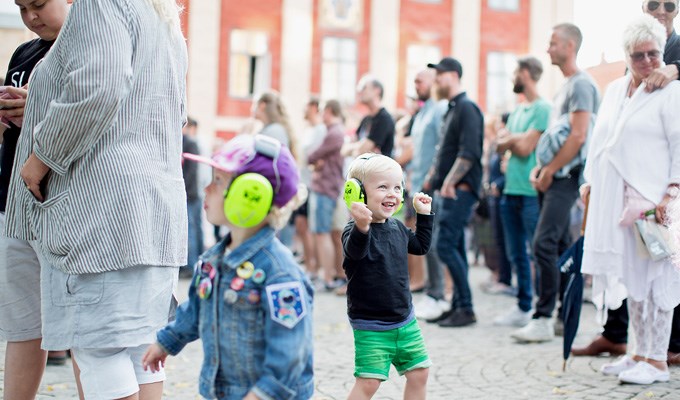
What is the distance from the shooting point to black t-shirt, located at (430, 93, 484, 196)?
7160mm

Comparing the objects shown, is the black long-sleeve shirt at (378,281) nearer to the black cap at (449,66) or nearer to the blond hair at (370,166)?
the blond hair at (370,166)

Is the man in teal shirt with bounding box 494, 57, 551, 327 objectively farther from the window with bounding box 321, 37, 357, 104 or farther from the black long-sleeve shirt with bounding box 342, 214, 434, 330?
the window with bounding box 321, 37, 357, 104

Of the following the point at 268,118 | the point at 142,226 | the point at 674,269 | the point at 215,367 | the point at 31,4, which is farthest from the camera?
the point at 268,118

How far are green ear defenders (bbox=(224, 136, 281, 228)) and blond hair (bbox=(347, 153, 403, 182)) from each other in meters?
1.09

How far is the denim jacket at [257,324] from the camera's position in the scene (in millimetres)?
2562

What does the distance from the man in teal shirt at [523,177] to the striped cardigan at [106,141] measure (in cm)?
465

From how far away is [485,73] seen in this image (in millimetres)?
26922

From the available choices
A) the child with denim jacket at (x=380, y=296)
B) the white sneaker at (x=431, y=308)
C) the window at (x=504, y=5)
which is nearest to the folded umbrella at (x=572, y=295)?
the child with denim jacket at (x=380, y=296)

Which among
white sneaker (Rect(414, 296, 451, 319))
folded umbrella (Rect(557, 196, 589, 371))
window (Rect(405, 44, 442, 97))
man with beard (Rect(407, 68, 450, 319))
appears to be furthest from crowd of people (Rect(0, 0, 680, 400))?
window (Rect(405, 44, 442, 97))

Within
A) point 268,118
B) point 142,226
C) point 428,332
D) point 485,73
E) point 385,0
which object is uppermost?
point 385,0

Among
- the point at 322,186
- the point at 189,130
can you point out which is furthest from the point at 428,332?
the point at 189,130

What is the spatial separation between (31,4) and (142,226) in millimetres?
1084

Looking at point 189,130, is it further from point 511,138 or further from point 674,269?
point 674,269

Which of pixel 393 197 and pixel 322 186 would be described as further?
pixel 322 186
